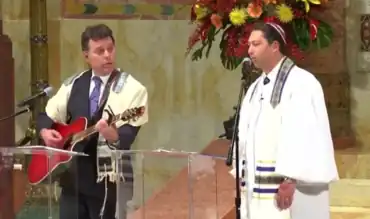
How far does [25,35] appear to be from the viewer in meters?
8.25

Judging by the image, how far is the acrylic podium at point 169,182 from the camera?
488 cm

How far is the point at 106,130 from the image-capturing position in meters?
4.61

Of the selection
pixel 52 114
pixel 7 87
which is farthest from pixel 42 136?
pixel 7 87

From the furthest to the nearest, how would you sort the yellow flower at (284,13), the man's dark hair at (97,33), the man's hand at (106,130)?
1. the yellow flower at (284,13)
2. the man's dark hair at (97,33)
3. the man's hand at (106,130)

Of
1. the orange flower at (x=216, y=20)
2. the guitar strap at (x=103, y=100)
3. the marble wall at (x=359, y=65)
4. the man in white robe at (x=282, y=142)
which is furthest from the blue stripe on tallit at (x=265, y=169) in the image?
the marble wall at (x=359, y=65)

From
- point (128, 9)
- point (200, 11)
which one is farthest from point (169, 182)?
point (128, 9)

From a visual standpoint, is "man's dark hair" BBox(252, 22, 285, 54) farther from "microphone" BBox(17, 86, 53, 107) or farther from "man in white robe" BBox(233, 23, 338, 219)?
"microphone" BBox(17, 86, 53, 107)

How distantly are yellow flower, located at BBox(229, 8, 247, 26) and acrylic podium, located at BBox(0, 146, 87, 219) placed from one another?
77.4 inches

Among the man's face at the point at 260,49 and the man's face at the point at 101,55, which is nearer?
the man's face at the point at 260,49

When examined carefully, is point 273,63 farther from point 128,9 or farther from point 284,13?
point 128,9

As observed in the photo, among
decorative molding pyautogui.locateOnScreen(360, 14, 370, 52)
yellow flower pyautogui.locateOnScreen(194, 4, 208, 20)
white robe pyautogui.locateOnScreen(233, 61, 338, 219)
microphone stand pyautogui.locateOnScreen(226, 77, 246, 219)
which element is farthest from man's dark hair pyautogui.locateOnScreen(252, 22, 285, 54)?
decorative molding pyautogui.locateOnScreen(360, 14, 370, 52)

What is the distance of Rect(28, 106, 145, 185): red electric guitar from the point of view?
4.71m

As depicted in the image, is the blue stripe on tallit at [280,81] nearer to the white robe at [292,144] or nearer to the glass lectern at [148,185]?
the white robe at [292,144]

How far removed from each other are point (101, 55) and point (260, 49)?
0.85 metres
